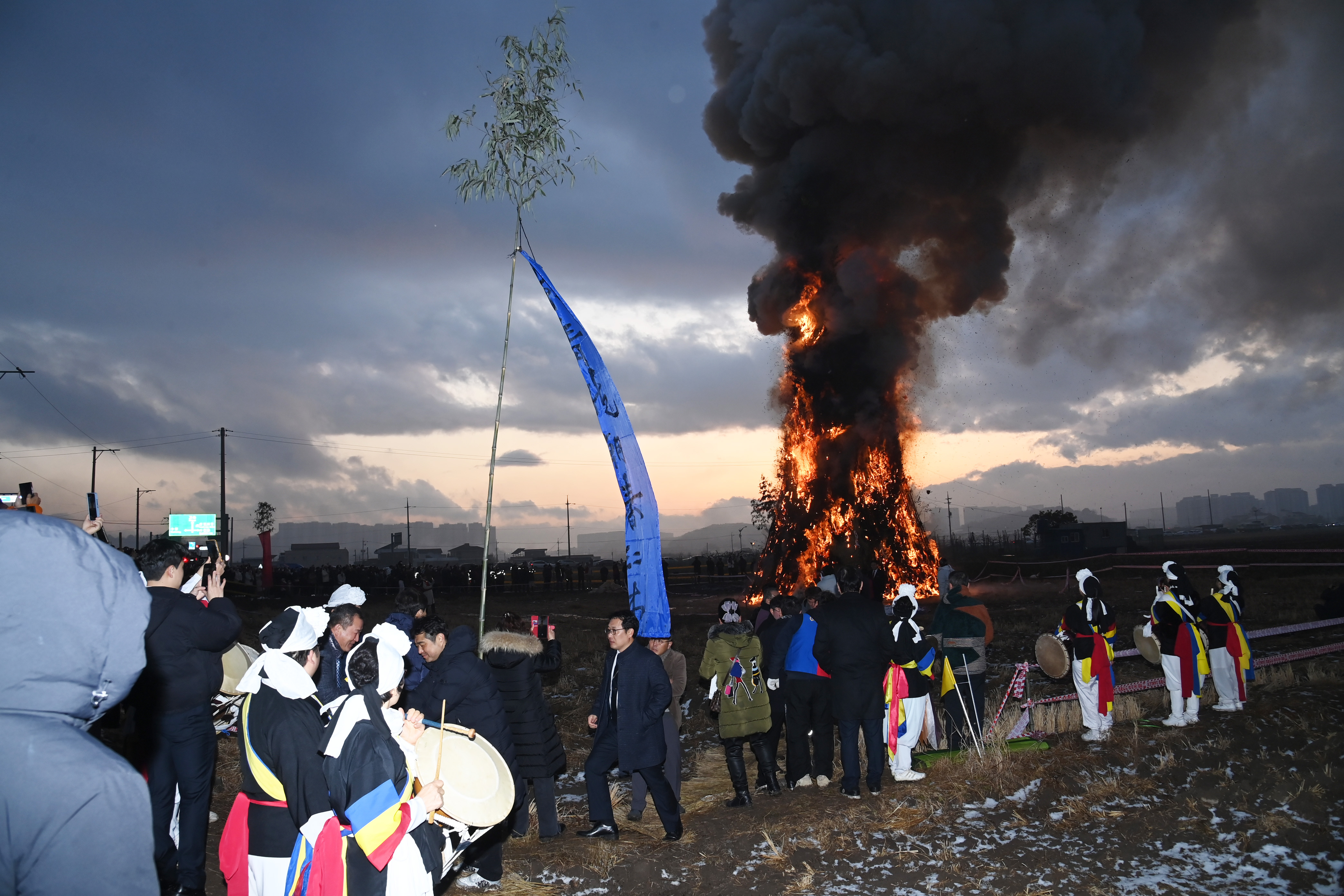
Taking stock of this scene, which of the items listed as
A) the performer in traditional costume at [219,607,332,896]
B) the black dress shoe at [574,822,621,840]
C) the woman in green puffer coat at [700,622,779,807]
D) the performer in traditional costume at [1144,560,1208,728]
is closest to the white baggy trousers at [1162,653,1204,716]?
the performer in traditional costume at [1144,560,1208,728]

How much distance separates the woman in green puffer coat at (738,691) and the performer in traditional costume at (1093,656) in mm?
3342

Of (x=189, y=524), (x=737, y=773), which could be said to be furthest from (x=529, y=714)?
(x=189, y=524)

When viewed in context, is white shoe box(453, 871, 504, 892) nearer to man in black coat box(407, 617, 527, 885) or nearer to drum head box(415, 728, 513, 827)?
man in black coat box(407, 617, 527, 885)

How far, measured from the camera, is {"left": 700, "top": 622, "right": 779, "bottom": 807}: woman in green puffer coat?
22.7 ft

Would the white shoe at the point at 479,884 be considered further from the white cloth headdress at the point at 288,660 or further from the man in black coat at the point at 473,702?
the white cloth headdress at the point at 288,660

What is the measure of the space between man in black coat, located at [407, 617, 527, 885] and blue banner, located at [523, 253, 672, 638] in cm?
205

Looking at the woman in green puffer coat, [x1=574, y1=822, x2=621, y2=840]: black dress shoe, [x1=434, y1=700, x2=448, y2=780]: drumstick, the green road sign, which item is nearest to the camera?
[x1=434, y1=700, x2=448, y2=780]: drumstick

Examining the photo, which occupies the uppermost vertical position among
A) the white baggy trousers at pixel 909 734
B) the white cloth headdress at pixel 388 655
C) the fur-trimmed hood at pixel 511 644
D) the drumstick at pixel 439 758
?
the white cloth headdress at pixel 388 655

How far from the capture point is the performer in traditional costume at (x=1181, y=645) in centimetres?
815

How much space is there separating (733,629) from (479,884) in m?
2.79

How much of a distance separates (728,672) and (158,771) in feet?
13.7

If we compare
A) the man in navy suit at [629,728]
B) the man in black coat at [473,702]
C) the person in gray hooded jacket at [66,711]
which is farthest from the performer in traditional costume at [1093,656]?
the person in gray hooded jacket at [66,711]

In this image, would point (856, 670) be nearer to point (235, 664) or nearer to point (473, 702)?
point (473, 702)

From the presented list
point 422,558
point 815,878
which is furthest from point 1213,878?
point 422,558
